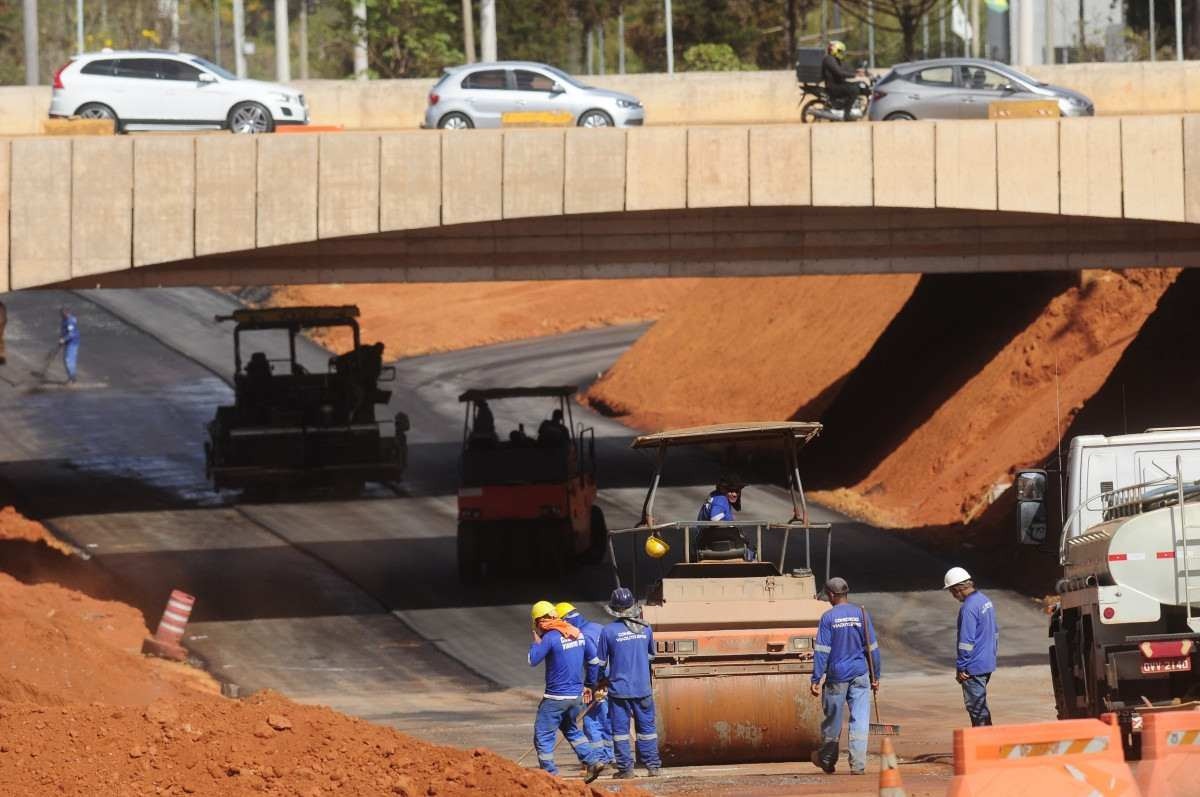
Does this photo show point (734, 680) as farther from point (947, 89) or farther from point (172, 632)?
point (947, 89)

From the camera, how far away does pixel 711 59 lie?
6500 cm

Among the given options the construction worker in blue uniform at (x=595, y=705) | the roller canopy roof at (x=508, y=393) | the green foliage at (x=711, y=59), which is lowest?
the construction worker in blue uniform at (x=595, y=705)

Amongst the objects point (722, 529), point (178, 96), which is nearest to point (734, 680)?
point (722, 529)

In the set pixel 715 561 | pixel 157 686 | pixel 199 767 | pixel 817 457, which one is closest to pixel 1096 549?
pixel 715 561

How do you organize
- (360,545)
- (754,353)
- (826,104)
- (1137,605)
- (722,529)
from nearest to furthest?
(1137,605)
(722,529)
(826,104)
(360,545)
(754,353)

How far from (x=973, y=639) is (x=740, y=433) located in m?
2.71

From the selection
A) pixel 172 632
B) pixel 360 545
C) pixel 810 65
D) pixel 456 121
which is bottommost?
pixel 172 632

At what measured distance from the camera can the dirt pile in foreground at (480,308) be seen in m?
54.7

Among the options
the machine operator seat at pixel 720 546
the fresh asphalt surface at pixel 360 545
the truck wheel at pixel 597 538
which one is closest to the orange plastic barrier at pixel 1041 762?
the machine operator seat at pixel 720 546

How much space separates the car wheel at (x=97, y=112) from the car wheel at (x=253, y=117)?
6.77 feet

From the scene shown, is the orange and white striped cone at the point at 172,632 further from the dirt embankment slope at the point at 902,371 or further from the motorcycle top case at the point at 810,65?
the dirt embankment slope at the point at 902,371

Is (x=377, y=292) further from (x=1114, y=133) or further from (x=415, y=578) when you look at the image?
(x=1114, y=133)

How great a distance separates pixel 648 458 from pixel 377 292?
21290 mm

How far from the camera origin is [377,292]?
196 feet
